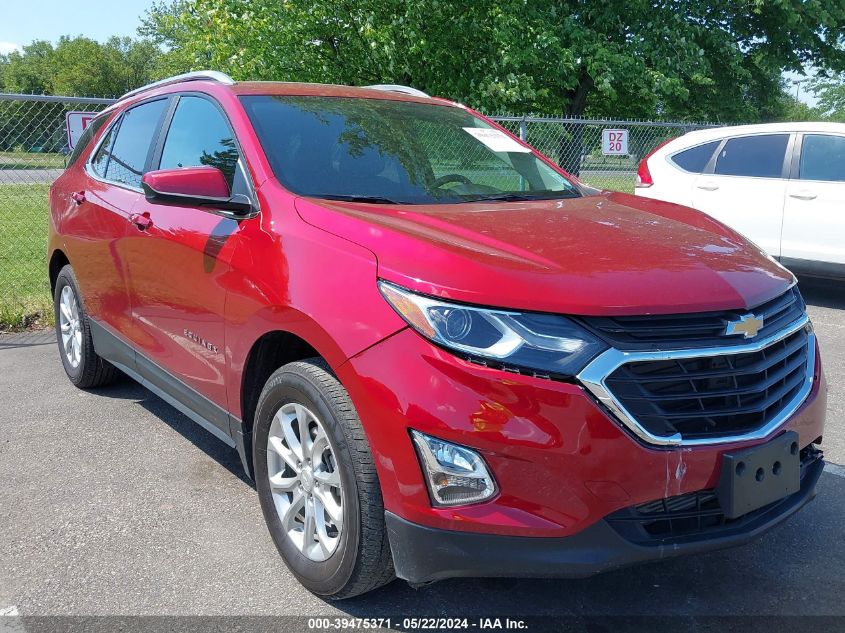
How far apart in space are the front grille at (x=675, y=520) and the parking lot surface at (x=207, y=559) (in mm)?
487

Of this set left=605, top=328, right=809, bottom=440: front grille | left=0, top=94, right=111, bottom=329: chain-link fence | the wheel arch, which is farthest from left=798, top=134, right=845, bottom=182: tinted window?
left=0, top=94, right=111, bottom=329: chain-link fence

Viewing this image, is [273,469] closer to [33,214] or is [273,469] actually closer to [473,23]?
[33,214]

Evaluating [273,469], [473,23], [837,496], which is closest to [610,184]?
[473,23]

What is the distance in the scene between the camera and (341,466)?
2.44m

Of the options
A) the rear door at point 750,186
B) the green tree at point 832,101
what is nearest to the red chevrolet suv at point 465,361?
the rear door at point 750,186

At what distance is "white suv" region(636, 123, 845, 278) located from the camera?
288 inches

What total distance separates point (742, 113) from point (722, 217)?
58.4 ft

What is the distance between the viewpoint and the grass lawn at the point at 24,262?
7.29 metres

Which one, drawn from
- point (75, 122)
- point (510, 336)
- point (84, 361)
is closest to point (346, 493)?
point (510, 336)

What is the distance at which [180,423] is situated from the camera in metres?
4.60

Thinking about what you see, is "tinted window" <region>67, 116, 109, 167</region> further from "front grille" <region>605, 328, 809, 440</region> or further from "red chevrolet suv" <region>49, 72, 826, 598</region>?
"front grille" <region>605, 328, 809, 440</region>

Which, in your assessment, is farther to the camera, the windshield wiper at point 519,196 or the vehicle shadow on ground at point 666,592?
the windshield wiper at point 519,196

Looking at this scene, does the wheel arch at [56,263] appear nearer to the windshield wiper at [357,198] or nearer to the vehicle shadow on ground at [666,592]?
the windshield wiper at [357,198]

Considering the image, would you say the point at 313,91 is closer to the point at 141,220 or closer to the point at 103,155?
the point at 141,220
